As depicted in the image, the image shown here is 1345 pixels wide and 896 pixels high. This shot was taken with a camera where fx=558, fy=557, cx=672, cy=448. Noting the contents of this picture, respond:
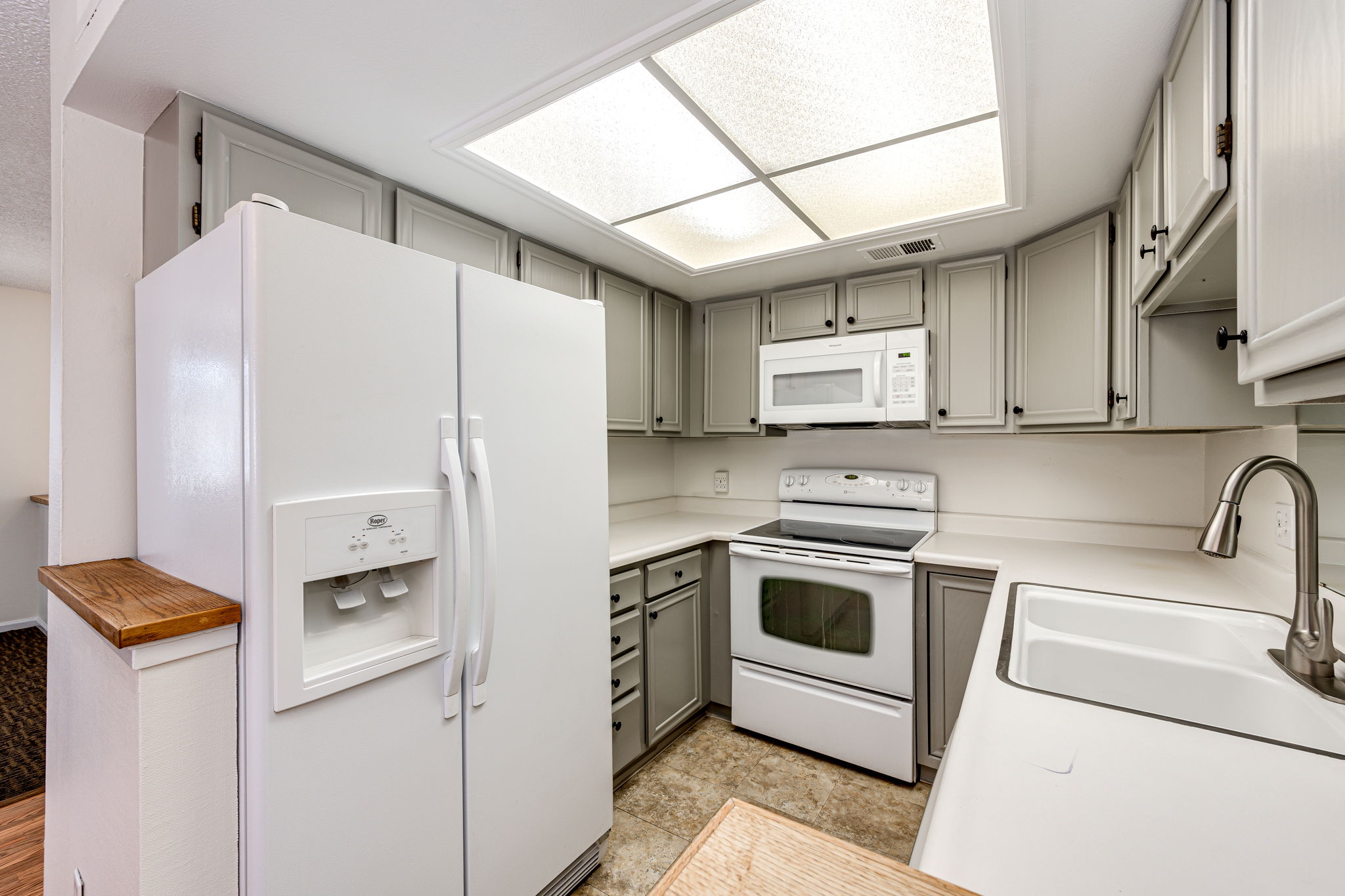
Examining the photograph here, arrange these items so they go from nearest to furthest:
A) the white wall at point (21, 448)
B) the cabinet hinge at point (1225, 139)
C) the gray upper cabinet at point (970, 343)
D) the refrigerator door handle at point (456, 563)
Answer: the cabinet hinge at point (1225, 139)
the refrigerator door handle at point (456, 563)
the gray upper cabinet at point (970, 343)
the white wall at point (21, 448)

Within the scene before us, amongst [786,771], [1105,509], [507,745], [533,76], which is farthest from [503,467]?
[1105,509]

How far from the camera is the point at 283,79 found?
132 cm

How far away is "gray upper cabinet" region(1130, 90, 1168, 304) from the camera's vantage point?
1.30 m

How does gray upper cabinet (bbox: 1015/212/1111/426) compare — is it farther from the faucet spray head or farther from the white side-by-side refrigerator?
the white side-by-side refrigerator

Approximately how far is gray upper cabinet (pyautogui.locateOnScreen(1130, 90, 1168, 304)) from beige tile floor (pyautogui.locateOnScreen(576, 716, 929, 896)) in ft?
6.06

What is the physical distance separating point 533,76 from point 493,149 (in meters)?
0.41

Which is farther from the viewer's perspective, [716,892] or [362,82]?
[362,82]

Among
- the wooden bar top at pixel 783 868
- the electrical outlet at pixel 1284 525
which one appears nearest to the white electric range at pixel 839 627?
the electrical outlet at pixel 1284 525

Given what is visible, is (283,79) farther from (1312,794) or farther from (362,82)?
(1312,794)

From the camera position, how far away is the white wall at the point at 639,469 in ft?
9.98

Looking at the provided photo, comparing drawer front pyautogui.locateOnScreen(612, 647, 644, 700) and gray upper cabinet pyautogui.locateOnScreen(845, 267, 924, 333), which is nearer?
drawer front pyautogui.locateOnScreen(612, 647, 644, 700)

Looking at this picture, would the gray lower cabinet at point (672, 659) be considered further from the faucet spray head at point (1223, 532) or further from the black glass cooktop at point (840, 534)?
the faucet spray head at point (1223, 532)

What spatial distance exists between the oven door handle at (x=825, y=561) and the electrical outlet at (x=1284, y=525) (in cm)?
99

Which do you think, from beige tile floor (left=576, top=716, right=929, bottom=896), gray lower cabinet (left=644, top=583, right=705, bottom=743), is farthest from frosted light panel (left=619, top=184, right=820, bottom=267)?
beige tile floor (left=576, top=716, right=929, bottom=896)
